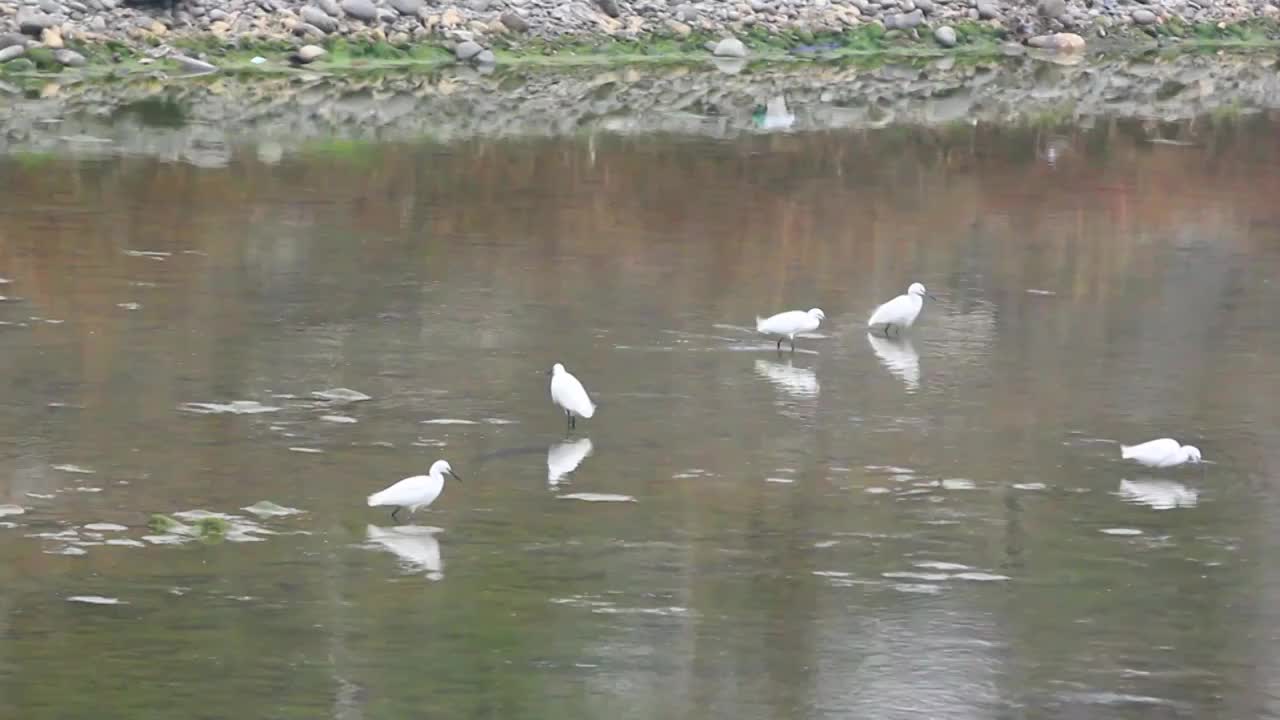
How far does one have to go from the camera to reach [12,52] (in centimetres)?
3850

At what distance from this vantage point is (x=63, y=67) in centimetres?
3891

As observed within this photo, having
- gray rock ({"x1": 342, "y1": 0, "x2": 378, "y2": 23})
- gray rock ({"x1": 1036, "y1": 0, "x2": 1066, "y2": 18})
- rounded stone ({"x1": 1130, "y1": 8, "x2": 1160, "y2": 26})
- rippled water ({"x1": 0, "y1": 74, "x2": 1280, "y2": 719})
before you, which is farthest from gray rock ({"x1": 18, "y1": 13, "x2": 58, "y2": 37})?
rounded stone ({"x1": 1130, "y1": 8, "x2": 1160, "y2": 26})

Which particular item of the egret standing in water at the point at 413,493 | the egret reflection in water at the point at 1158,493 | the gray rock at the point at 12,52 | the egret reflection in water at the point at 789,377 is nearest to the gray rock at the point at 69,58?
the gray rock at the point at 12,52

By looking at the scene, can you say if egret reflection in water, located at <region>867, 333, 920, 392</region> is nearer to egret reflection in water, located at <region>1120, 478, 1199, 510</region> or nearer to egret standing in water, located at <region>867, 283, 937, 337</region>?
egret standing in water, located at <region>867, 283, 937, 337</region>

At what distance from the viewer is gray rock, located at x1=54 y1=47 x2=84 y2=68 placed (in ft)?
128

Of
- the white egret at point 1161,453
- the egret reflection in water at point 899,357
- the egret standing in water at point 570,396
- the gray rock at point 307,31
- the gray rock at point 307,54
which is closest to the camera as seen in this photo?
the white egret at point 1161,453

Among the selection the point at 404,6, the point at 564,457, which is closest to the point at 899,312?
the point at 564,457

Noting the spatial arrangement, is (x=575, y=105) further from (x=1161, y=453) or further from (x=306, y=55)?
(x=1161, y=453)

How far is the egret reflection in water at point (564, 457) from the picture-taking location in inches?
562

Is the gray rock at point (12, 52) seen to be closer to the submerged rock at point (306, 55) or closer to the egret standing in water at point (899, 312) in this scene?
the submerged rock at point (306, 55)

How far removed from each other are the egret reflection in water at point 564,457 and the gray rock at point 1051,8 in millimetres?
40598

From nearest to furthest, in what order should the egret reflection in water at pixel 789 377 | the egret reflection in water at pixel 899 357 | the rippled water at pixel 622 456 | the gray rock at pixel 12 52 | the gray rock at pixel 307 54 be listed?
the rippled water at pixel 622 456
the egret reflection in water at pixel 789 377
the egret reflection in water at pixel 899 357
the gray rock at pixel 12 52
the gray rock at pixel 307 54

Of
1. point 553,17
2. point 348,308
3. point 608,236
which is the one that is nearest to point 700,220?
point 608,236

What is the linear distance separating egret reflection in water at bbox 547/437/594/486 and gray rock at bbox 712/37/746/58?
3167 cm
